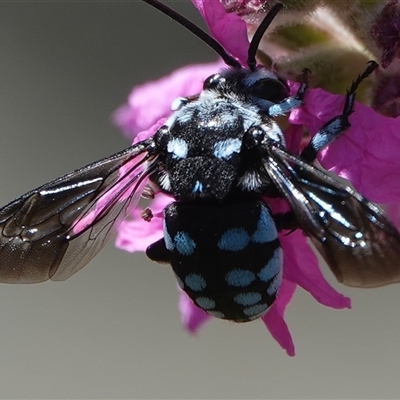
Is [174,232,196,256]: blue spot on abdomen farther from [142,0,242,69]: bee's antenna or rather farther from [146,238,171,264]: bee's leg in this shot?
[142,0,242,69]: bee's antenna

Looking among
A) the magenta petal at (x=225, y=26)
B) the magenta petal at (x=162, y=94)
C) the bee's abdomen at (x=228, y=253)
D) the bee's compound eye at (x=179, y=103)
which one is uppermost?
the magenta petal at (x=162, y=94)

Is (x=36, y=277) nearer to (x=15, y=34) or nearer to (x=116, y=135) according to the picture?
(x=116, y=135)

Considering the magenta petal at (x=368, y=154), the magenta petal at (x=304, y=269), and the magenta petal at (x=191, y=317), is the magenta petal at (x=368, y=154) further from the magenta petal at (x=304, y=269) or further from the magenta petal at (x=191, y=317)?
the magenta petal at (x=191, y=317)

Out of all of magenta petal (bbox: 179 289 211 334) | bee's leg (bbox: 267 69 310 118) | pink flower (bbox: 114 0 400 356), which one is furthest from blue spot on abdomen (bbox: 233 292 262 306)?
magenta petal (bbox: 179 289 211 334)

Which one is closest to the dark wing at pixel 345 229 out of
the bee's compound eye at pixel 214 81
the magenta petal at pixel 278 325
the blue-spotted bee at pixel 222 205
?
the blue-spotted bee at pixel 222 205

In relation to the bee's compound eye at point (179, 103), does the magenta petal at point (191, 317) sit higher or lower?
lower

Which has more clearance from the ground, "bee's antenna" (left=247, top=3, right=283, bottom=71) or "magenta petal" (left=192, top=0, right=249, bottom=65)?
"magenta petal" (left=192, top=0, right=249, bottom=65)

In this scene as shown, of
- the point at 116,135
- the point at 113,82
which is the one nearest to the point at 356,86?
the point at 116,135
